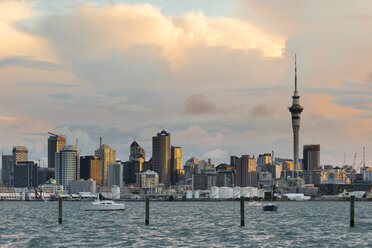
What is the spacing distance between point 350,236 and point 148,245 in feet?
130

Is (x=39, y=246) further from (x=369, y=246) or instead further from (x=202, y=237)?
(x=369, y=246)

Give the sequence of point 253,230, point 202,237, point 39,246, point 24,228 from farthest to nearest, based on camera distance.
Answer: point 24,228
point 253,230
point 202,237
point 39,246

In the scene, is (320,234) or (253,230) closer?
(320,234)

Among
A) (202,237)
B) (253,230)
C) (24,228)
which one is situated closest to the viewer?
(202,237)

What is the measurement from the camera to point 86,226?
494 ft

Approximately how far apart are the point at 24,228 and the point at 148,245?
48.1 metres

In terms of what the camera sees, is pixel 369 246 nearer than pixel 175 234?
Answer: Yes

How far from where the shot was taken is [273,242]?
4437 inches

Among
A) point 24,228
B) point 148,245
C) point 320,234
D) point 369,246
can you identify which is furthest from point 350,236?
point 24,228

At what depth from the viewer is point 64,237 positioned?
122 meters

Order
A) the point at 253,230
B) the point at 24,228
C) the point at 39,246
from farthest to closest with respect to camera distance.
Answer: the point at 24,228, the point at 253,230, the point at 39,246

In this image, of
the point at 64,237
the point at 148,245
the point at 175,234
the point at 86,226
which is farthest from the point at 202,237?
the point at 86,226

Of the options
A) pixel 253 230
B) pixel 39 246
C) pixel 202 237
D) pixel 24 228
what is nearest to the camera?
pixel 39 246

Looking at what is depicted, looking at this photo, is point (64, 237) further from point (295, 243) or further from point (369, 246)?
point (369, 246)
